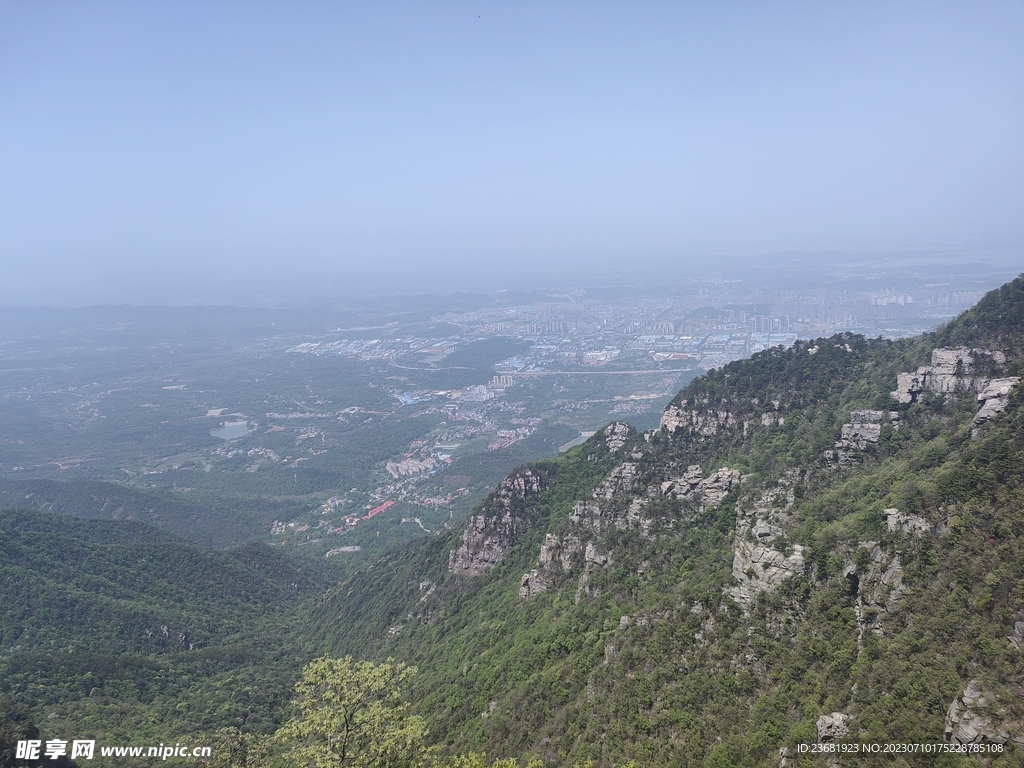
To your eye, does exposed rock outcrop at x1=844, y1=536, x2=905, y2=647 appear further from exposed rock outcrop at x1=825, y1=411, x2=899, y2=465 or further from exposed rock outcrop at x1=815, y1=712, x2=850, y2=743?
exposed rock outcrop at x1=825, y1=411, x2=899, y2=465

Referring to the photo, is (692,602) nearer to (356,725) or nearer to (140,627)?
(356,725)

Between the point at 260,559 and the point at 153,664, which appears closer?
the point at 153,664

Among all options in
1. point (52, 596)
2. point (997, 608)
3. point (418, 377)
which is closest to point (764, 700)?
point (997, 608)

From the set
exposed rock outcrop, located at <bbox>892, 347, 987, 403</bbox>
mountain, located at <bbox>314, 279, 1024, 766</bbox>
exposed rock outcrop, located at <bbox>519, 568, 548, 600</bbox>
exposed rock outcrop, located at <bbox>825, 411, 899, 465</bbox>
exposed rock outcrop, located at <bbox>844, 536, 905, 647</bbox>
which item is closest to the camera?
mountain, located at <bbox>314, 279, 1024, 766</bbox>

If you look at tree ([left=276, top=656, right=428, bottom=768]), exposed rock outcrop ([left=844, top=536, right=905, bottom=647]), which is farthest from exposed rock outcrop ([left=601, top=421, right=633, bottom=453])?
tree ([left=276, top=656, right=428, bottom=768])


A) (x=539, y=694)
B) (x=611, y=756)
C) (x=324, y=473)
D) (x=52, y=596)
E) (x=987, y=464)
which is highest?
(x=987, y=464)

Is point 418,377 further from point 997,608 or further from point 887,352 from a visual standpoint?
point 997,608
